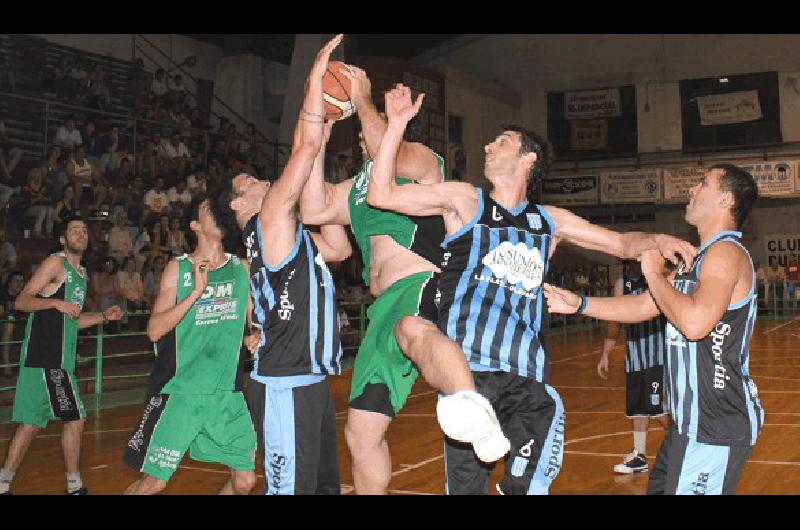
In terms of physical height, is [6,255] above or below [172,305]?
above

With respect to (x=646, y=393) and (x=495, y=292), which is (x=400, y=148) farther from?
(x=646, y=393)

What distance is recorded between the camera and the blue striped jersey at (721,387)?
344 cm

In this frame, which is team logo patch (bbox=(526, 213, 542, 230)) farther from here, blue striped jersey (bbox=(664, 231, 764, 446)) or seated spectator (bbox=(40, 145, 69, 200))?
seated spectator (bbox=(40, 145, 69, 200))

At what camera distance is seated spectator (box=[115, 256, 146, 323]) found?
12164mm

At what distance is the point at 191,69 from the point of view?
21438 mm

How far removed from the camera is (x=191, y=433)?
4.65 metres

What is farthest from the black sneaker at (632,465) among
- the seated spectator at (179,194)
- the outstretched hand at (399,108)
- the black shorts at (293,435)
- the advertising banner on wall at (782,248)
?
the advertising banner on wall at (782,248)

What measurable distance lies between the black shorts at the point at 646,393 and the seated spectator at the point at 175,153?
36.1 ft

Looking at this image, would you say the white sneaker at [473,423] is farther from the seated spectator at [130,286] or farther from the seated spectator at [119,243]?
the seated spectator at [119,243]

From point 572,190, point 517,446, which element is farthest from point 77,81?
point 572,190

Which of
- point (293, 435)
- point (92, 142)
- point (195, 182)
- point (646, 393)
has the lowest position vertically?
point (646, 393)

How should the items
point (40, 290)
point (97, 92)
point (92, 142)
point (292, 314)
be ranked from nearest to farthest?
point (292, 314)
point (40, 290)
point (92, 142)
point (97, 92)

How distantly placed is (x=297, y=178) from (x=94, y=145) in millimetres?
12507

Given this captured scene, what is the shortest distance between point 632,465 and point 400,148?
12.3ft
